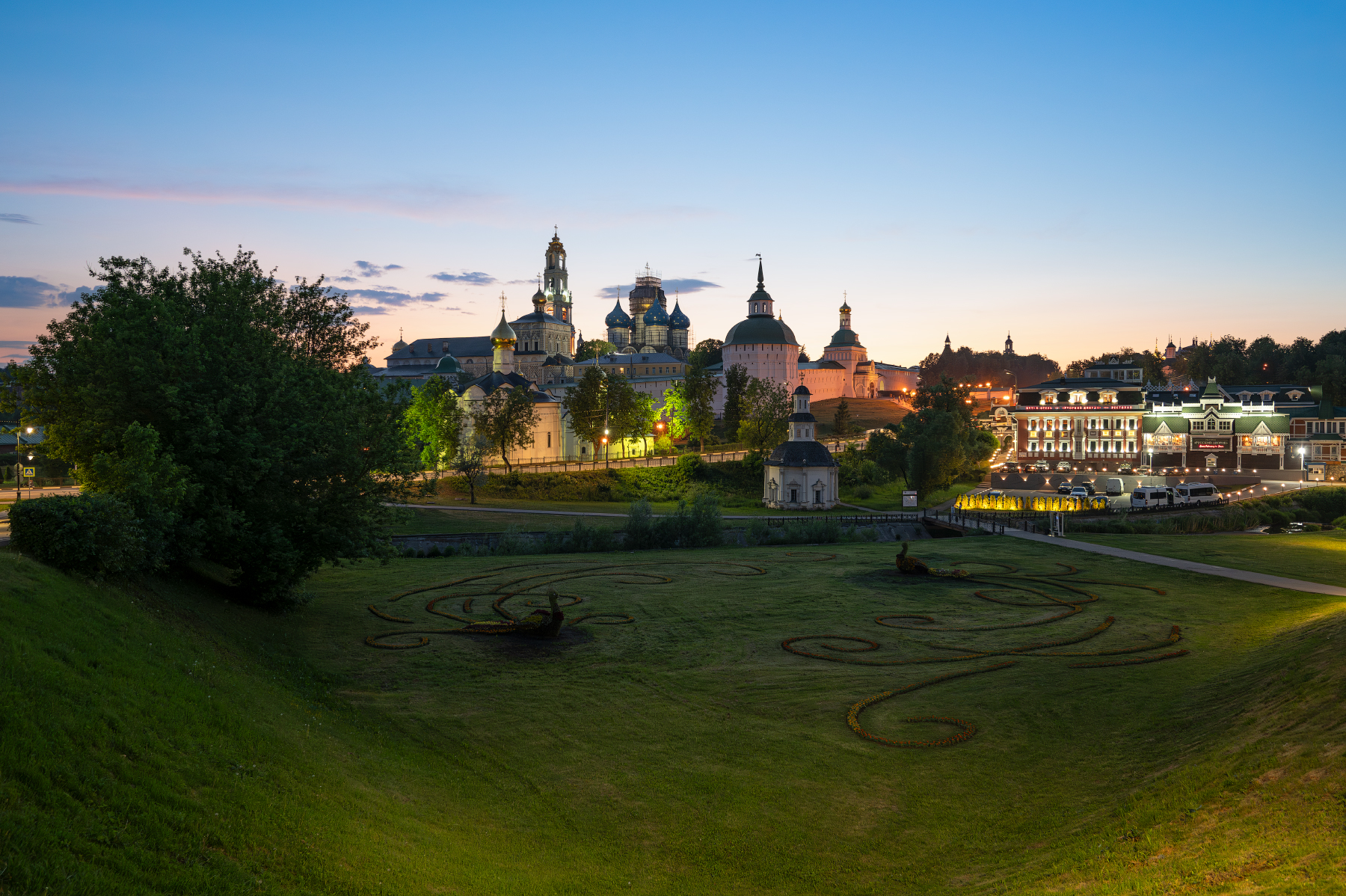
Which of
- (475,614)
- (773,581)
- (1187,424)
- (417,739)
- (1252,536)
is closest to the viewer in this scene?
(417,739)

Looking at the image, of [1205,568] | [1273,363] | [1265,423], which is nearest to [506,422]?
[1205,568]

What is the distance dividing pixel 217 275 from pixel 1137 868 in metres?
29.2

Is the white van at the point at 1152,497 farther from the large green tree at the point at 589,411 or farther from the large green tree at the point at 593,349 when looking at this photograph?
the large green tree at the point at 593,349

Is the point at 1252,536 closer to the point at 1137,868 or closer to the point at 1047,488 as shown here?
the point at 1047,488

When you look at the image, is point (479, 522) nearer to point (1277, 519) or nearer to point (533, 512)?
point (533, 512)

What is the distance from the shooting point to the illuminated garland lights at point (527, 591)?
24688 millimetres

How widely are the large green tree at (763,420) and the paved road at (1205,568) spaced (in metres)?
42.2

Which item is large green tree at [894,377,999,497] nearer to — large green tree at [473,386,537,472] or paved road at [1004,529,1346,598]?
paved road at [1004,529,1346,598]

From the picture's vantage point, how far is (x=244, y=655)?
18.9 meters

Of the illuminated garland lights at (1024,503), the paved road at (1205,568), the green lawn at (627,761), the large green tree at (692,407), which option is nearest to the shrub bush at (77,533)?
the green lawn at (627,761)

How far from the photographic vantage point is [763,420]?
298 feet

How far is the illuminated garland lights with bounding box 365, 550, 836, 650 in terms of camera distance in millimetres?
24688

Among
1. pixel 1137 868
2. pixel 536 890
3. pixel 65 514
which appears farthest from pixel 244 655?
pixel 1137 868

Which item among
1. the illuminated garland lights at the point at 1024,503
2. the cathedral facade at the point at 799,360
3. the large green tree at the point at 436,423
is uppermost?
the cathedral facade at the point at 799,360
